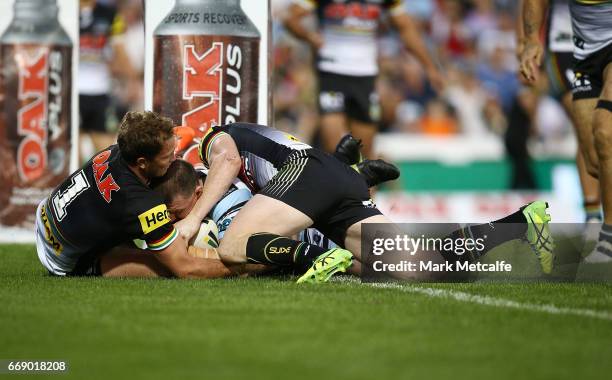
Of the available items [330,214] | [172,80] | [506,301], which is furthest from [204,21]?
[506,301]

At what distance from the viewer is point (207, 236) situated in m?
7.44

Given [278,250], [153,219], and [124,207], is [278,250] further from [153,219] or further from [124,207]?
[124,207]

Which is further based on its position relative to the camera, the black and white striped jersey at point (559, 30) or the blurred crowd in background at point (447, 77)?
the blurred crowd in background at point (447, 77)

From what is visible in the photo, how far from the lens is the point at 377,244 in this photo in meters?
6.74

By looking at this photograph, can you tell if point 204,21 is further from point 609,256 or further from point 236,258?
point 609,256

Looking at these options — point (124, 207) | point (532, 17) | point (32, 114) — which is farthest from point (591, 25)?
point (32, 114)

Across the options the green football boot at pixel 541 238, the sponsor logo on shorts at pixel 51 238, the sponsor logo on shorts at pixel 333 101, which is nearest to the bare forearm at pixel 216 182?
the sponsor logo on shorts at pixel 51 238

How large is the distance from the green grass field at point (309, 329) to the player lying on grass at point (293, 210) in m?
0.21

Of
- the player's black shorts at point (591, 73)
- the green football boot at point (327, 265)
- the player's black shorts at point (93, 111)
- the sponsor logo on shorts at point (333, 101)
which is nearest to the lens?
the green football boot at point (327, 265)

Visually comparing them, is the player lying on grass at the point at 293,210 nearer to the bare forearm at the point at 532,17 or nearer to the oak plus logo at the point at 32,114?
the bare forearm at the point at 532,17

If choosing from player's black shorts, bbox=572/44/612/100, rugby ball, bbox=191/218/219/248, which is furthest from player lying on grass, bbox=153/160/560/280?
player's black shorts, bbox=572/44/612/100

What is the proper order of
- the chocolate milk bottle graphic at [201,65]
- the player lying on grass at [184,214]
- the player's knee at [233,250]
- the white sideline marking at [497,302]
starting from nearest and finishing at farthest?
the white sideline marking at [497,302] < the player's knee at [233,250] < the player lying on grass at [184,214] < the chocolate milk bottle graphic at [201,65]

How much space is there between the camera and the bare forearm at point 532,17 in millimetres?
8470

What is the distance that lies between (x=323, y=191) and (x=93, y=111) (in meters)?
8.84
